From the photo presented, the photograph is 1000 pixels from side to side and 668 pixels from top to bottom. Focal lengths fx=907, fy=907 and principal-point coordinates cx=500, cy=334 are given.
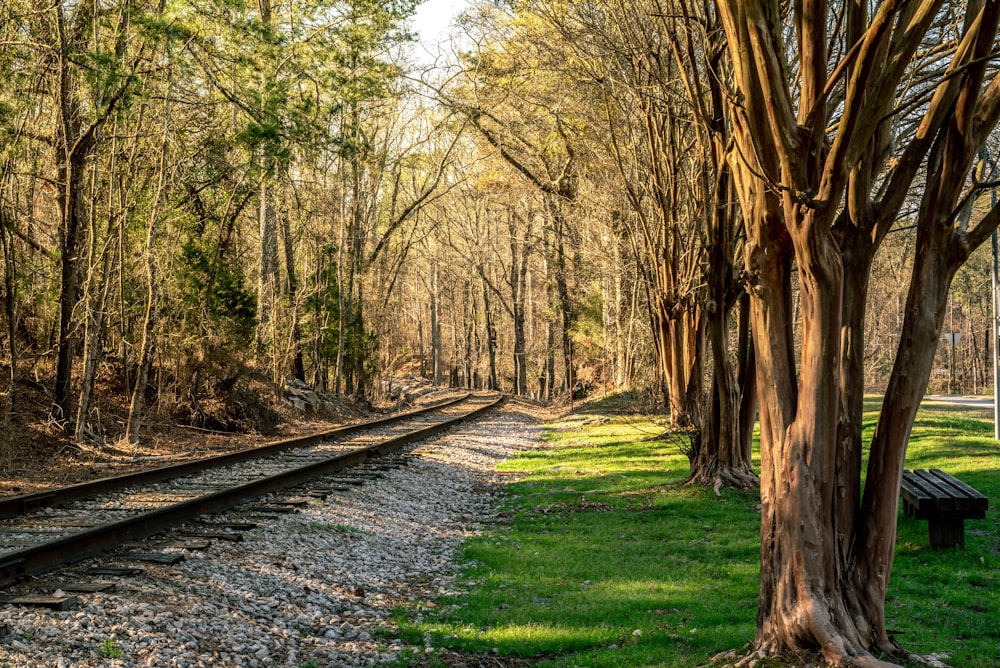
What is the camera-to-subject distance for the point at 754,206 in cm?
606

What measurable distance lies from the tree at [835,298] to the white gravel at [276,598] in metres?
2.70

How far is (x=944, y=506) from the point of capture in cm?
835

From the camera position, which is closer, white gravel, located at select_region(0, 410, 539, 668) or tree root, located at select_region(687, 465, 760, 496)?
white gravel, located at select_region(0, 410, 539, 668)

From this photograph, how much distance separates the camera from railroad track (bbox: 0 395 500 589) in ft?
23.1

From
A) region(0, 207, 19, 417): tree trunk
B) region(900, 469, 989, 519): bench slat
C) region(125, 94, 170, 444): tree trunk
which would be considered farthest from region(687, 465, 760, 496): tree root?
region(0, 207, 19, 417): tree trunk

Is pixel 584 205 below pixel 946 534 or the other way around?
the other way around

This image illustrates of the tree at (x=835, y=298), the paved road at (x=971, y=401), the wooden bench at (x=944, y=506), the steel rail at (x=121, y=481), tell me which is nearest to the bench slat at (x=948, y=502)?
the wooden bench at (x=944, y=506)

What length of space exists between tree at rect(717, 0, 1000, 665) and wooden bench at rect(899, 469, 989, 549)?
3176mm

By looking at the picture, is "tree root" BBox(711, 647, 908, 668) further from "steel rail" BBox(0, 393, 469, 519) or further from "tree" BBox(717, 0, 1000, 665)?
"steel rail" BBox(0, 393, 469, 519)

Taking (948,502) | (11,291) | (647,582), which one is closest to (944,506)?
(948,502)

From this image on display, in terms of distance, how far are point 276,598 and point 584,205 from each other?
69.0 feet

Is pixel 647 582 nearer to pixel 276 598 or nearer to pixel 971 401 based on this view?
pixel 276 598

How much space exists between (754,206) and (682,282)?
11634mm

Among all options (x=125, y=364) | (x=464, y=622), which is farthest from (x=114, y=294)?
(x=464, y=622)
